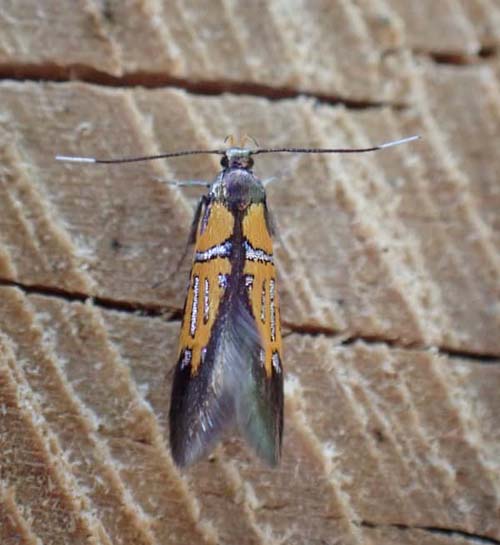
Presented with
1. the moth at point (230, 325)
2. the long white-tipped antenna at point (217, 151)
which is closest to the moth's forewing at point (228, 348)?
the moth at point (230, 325)

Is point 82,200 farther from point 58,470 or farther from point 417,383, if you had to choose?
point 417,383

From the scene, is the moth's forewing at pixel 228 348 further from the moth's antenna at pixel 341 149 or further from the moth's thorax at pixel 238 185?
the moth's antenna at pixel 341 149

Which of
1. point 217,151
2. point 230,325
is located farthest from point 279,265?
point 217,151

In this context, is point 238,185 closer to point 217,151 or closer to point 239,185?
point 239,185

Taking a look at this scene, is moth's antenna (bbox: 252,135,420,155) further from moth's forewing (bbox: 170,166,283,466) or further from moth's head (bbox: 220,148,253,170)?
moth's forewing (bbox: 170,166,283,466)

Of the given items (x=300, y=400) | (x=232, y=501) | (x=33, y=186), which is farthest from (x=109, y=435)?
(x=33, y=186)

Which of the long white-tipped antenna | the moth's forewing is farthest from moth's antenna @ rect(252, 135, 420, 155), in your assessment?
the moth's forewing
